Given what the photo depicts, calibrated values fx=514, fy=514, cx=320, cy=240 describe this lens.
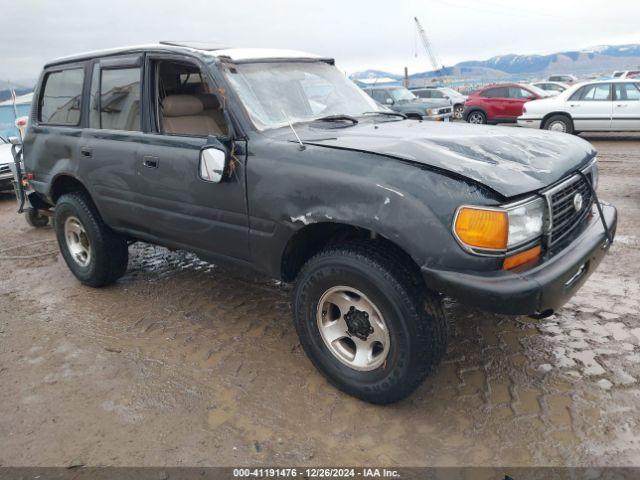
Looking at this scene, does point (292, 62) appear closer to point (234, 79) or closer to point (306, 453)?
point (234, 79)

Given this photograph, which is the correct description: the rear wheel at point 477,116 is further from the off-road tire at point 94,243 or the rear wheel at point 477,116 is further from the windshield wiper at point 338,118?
the off-road tire at point 94,243

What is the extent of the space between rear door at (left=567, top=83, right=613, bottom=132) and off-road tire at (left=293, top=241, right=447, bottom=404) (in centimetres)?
1139

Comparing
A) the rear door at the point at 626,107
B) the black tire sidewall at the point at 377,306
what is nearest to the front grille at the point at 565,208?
the black tire sidewall at the point at 377,306

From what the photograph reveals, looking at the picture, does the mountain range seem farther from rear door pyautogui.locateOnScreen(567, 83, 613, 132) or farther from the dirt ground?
the dirt ground

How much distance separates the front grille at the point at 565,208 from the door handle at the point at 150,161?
2.45 m

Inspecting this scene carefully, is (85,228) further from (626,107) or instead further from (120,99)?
(626,107)

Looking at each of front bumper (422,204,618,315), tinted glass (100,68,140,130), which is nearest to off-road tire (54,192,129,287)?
tinted glass (100,68,140,130)

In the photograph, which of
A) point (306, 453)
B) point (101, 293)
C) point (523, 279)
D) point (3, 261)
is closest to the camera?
point (523, 279)

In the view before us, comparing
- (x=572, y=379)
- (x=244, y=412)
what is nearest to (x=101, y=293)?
(x=244, y=412)

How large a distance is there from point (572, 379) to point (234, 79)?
8.81 ft

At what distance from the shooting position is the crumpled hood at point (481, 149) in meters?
2.43

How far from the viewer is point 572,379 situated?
2.93m

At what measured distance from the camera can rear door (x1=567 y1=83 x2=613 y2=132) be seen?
1187cm

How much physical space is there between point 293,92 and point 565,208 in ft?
6.12
